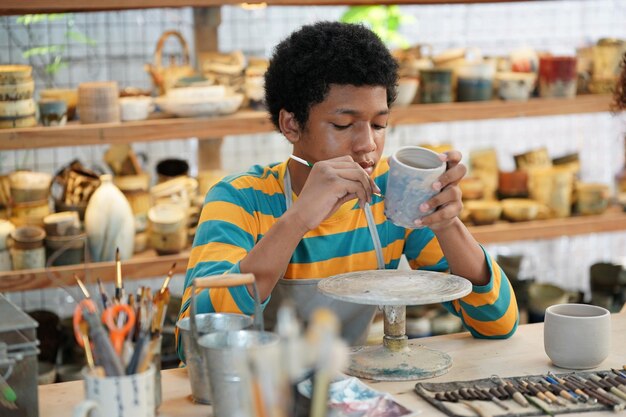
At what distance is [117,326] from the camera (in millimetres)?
1453

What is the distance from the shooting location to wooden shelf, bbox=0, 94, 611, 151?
3021 millimetres

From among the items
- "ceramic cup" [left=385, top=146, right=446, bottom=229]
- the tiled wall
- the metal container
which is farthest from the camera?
the tiled wall

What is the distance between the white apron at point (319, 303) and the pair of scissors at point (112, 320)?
77 cm

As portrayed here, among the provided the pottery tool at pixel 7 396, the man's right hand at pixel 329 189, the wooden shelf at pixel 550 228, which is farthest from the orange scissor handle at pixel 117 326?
the wooden shelf at pixel 550 228

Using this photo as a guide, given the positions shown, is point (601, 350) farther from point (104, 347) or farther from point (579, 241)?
point (579, 241)

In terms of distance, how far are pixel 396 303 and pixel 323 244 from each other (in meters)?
0.58

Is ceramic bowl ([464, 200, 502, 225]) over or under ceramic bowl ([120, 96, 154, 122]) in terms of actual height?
under

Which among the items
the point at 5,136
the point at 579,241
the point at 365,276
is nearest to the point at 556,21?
the point at 579,241

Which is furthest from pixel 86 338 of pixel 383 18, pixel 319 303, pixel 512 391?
pixel 383 18

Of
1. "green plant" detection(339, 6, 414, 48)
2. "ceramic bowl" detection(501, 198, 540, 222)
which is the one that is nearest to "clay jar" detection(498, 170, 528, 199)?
"ceramic bowl" detection(501, 198, 540, 222)

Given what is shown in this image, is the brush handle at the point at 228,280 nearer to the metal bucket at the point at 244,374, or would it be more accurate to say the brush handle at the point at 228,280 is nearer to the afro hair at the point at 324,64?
the metal bucket at the point at 244,374

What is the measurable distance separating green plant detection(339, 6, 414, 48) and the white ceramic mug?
3210 mm

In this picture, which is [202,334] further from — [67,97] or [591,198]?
[591,198]

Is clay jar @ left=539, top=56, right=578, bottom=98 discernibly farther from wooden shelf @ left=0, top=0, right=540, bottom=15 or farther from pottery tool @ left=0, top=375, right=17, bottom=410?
pottery tool @ left=0, top=375, right=17, bottom=410
